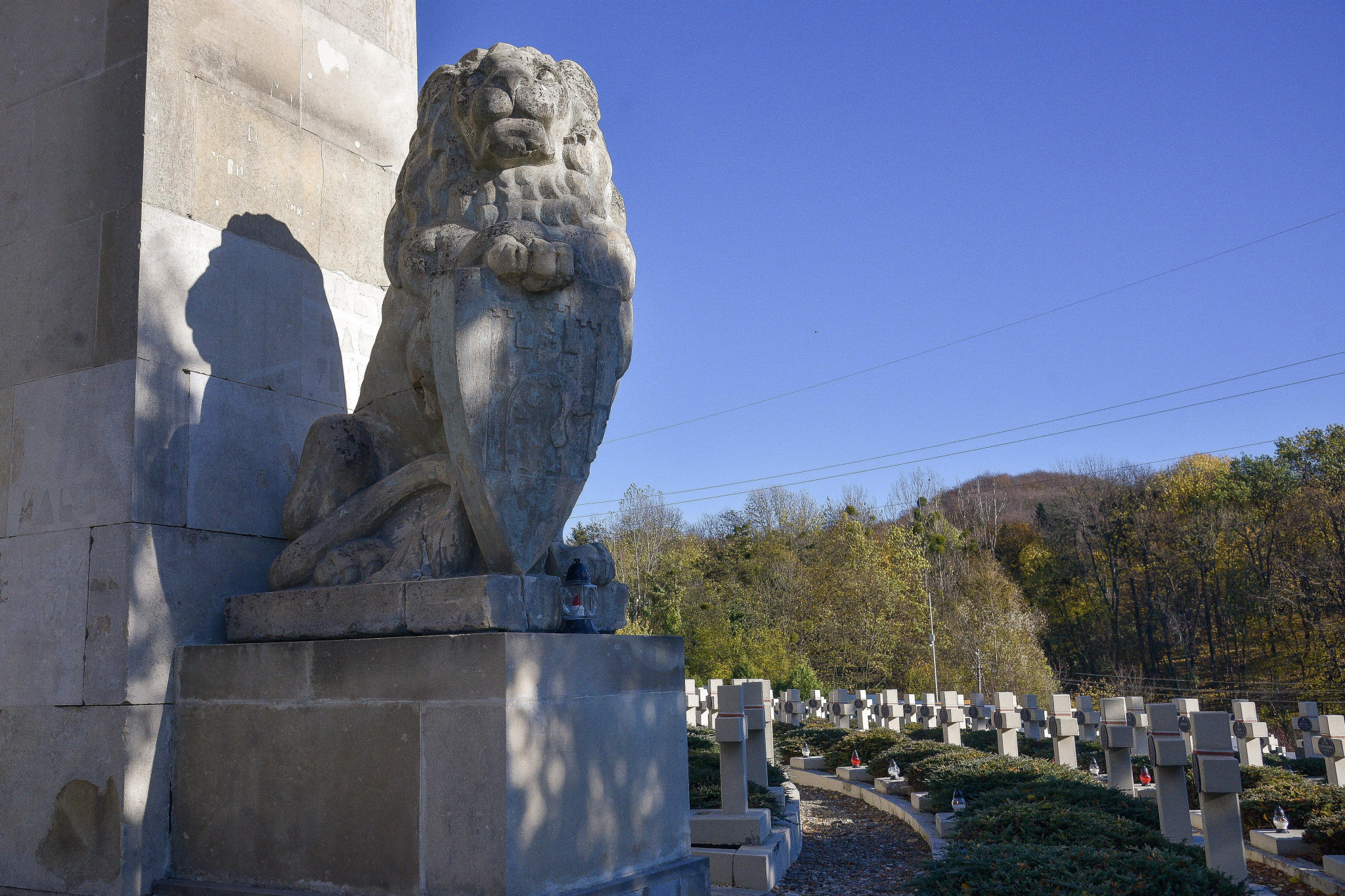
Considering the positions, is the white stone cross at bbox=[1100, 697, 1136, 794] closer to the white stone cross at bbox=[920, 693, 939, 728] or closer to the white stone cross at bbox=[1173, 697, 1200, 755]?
the white stone cross at bbox=[1173, 697, 1200, 755]

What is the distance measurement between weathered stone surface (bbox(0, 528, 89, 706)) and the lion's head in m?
1.96

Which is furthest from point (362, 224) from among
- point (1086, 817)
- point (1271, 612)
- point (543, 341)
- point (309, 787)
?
point (1271, 612)

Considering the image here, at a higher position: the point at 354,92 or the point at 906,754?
the point at 354,92

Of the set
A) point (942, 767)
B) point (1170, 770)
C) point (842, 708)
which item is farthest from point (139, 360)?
point (842, 708)

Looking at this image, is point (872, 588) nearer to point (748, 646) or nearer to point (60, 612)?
point (748, 646)

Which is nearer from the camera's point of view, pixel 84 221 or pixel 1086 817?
pixel 84 221

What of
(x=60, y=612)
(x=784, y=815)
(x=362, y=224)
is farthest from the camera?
(x=784, y=815)

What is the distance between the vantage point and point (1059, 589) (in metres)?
49.6

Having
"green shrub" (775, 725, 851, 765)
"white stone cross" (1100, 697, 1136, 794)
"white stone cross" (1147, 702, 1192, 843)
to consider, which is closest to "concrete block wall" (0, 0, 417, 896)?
"white stone cross" (1147, 702, 1192, 843)

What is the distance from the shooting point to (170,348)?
15.0 feet

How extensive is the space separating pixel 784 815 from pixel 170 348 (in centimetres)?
640

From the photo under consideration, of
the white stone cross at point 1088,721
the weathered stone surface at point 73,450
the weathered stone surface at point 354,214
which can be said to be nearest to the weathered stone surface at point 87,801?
the weathered stone surface at point 73,450

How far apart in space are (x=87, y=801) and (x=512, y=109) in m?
3.50

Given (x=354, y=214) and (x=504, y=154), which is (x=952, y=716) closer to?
(x=354, y=214)
